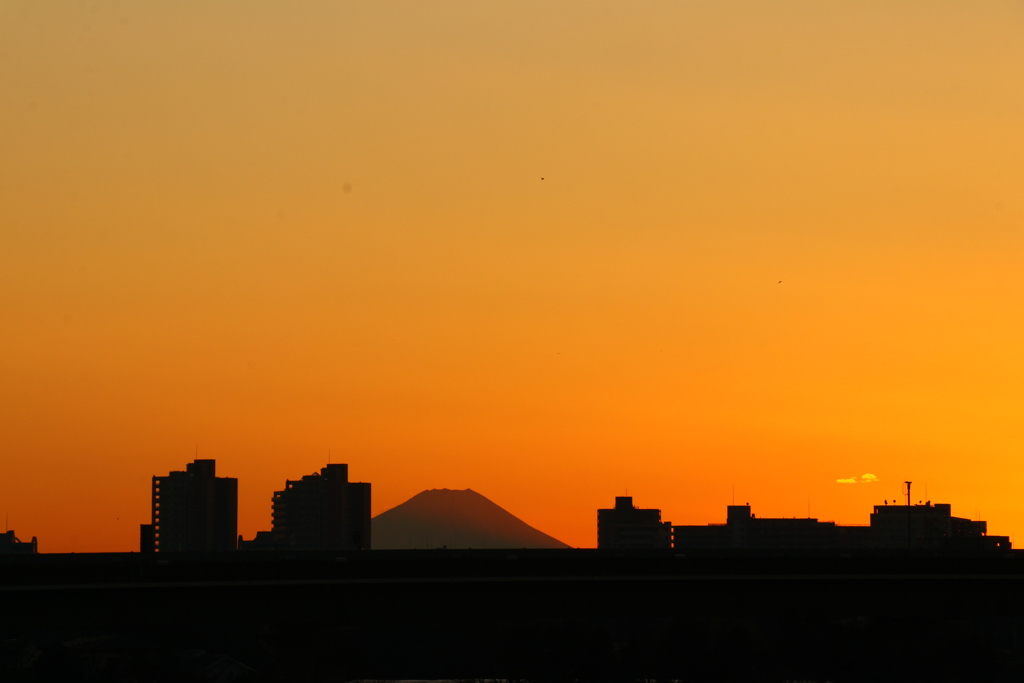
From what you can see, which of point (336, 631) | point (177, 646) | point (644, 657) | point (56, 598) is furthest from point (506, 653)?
point (56, 598)

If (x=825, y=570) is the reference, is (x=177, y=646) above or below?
below

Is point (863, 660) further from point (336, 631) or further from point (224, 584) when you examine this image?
point (224, 584)

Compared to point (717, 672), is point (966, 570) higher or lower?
higher

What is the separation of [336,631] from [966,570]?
52.6m

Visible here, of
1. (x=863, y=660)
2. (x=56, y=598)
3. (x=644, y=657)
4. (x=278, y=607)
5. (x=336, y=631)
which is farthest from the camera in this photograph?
(x=644, y=657)

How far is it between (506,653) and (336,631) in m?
35.1

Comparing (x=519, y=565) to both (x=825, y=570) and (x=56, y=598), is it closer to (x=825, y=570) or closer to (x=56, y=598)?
(x=825, y=570)

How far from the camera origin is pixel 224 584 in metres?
99.4

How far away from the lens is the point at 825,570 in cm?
10581

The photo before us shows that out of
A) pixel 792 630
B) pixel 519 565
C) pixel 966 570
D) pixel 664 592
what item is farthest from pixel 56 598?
pixel 792 630

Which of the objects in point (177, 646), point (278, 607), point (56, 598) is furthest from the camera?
point (177, 646)

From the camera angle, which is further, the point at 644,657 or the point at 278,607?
the point at 644,657

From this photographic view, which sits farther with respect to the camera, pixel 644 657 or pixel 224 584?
pixel 644 657

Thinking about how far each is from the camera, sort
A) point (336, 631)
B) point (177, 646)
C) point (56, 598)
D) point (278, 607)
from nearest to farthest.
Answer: point (56, 598) → point (278, 607) → point (336, 631) → point (177, 646)
